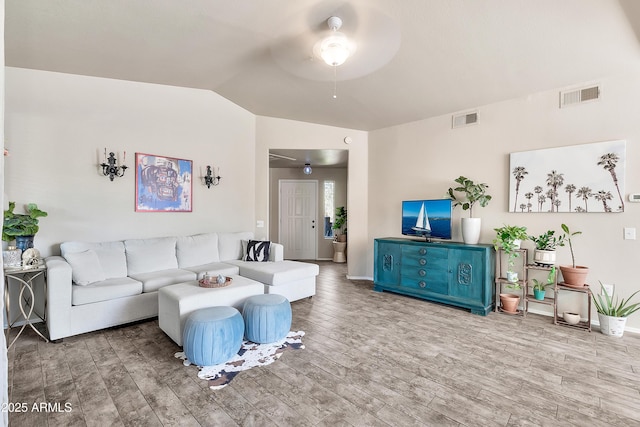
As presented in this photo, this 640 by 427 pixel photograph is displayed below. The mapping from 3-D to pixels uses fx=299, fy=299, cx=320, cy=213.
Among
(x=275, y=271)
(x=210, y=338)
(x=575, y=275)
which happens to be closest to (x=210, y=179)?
(x=275, y=271)

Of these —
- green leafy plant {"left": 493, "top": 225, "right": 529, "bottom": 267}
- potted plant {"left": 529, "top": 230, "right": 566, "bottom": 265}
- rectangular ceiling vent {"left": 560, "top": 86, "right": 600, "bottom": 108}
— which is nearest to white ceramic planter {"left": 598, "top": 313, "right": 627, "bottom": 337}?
potted plant {"left": 529, "top": 230, "right": 566, "bottom": 265}

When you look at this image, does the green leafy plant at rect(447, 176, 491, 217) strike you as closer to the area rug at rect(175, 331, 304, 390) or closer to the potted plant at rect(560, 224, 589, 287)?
the potted plant at rect(560, 224, 589, 287)

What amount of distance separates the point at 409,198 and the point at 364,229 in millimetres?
1009

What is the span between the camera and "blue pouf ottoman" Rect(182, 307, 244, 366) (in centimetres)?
228

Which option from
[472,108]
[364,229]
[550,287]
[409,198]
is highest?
[472,108]

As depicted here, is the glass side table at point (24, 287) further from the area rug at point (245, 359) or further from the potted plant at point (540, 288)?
the potted plant at point (540, 288)

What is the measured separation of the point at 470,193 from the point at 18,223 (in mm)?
4930

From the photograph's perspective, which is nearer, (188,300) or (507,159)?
(188,300)

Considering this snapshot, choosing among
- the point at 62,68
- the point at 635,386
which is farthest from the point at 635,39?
the point at 62,68

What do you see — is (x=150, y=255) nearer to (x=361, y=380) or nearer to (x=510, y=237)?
(x=361, y=380)

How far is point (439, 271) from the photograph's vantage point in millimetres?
3861

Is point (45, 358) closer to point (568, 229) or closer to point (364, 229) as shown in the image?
point (364, 229)

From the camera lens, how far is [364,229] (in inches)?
210

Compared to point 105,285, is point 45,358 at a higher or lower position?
lower
